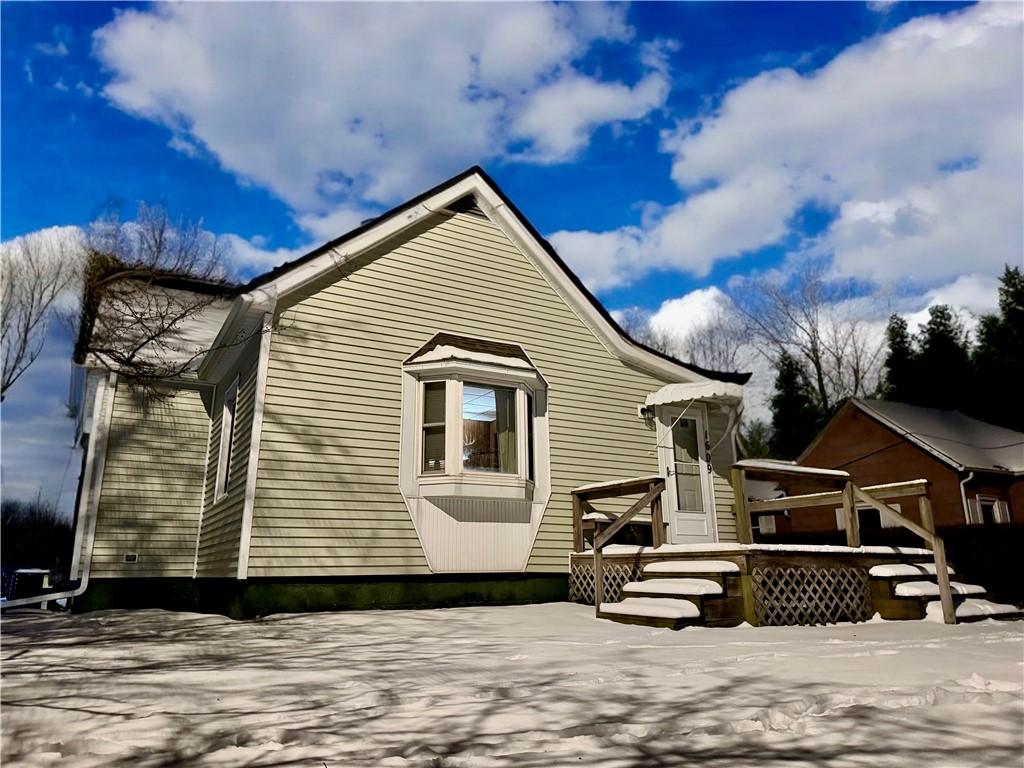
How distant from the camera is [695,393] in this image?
10.8 metres

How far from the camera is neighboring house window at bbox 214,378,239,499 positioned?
387 inches

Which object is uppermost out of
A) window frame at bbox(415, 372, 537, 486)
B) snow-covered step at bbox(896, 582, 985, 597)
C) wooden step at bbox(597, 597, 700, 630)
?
window frame at bbox(415, 372, 537, 486)

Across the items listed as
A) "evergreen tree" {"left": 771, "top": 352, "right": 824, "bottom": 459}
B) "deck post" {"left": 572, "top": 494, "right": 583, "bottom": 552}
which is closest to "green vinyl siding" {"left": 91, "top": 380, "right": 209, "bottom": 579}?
"deck post" {"left": 572, "top": 494, "right": 583, "bottom": 552}

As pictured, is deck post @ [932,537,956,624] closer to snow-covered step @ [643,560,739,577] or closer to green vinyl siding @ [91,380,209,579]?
snow-covered step @ [643,560,739,577]

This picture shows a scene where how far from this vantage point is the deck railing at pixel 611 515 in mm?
7848

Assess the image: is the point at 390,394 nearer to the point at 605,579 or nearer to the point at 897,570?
the point at 605,579

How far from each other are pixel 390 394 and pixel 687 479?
18.0 ft

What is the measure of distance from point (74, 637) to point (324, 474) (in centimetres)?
314

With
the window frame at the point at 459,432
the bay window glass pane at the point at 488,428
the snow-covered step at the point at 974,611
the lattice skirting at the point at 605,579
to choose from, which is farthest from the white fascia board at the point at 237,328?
the snow-covered step at the point at 974,611

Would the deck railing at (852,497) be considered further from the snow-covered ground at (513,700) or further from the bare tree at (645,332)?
the bare tree at (645,332)

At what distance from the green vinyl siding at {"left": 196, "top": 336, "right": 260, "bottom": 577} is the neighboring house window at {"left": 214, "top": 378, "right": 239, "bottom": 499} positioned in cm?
14

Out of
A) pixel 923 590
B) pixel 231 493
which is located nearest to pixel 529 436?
pixel 231 493

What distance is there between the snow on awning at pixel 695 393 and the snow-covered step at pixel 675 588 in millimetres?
4168

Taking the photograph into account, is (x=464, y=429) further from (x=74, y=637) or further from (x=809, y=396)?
(x=809, y=396)
